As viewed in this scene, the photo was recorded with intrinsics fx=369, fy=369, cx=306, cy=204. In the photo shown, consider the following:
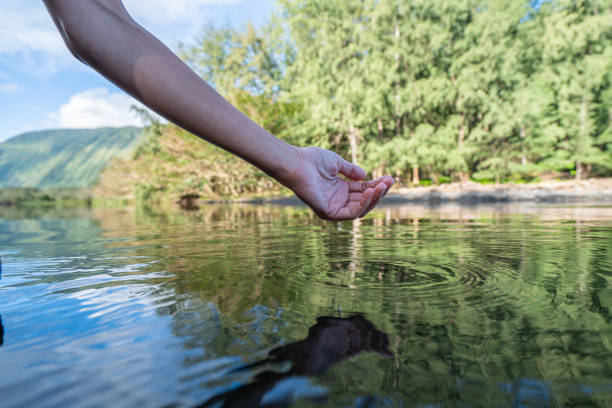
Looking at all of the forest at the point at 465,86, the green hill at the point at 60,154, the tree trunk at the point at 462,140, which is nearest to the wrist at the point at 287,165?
the forest at the point at 465,86

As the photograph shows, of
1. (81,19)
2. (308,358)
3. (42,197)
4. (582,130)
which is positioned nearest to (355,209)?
(308,358)

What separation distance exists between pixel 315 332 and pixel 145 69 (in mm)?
1028

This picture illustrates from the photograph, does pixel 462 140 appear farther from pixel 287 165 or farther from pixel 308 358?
pixel 308 358

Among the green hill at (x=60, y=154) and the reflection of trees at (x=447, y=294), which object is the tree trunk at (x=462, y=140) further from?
the green hill at (x=60, y=154)

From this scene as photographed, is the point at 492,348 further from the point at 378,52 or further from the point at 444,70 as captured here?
the point at 444,70

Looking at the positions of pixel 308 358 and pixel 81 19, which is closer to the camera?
pixel 308 358

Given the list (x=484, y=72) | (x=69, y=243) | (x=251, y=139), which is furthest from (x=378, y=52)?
(x=251, y=139)

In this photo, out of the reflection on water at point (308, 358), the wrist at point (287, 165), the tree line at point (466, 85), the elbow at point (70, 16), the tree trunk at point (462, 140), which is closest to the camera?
the reflection on water at point (308, 358)

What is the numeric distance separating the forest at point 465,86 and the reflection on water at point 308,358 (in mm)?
14651

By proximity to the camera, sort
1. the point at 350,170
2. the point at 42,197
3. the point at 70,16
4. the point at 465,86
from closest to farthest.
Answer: the point at 70,16 < the point at 350,170 < the point at 465,86 < the point at 42,197

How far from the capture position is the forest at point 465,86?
14.9 metres

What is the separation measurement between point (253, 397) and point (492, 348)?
696 mm

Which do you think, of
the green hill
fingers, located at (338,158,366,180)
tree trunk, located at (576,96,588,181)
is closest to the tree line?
tree trunk, located at (576,96,588,181)

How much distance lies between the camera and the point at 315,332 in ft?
3.96
